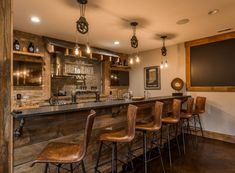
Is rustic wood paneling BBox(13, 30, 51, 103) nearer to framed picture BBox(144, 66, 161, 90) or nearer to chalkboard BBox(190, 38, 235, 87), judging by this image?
framed picture BBox(144, 66, 161, 90)

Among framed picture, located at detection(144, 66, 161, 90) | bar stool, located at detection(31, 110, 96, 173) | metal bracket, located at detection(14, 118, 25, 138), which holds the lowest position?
bar stool, located at detection(31, 110, 96, 173)

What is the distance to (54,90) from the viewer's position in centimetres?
461

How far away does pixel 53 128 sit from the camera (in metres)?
1.94

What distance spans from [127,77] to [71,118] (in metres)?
4.69

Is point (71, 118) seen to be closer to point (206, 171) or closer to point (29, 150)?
point (29, 150)

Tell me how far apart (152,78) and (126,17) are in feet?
10.1

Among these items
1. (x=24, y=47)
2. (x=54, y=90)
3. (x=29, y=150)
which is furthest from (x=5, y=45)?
(x=54, y=90)

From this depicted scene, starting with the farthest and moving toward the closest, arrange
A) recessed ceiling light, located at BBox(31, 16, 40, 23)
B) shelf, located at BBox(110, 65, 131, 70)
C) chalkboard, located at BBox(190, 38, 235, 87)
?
shelf, located at BBox(110, 65, 131, 70) < chalkboard, located at BBox(190, 38, 235, 87) < recessed ceiling light, located at BBox(31, 16, 40, 23)

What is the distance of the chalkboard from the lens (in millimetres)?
4059

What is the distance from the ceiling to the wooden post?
107cm

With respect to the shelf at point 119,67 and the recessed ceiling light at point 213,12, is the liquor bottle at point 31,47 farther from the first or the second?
the recessed ceiling light at point 213,12

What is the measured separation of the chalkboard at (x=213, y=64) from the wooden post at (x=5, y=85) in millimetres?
4550

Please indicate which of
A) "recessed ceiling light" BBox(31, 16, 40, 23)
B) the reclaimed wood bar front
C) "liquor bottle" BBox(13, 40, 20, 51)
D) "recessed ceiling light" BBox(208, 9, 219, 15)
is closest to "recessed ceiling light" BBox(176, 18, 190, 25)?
"recessed ceiling light" BBox(208, 9, 219, 15)

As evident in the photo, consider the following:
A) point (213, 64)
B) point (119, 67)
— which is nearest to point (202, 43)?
point (213, 64)
